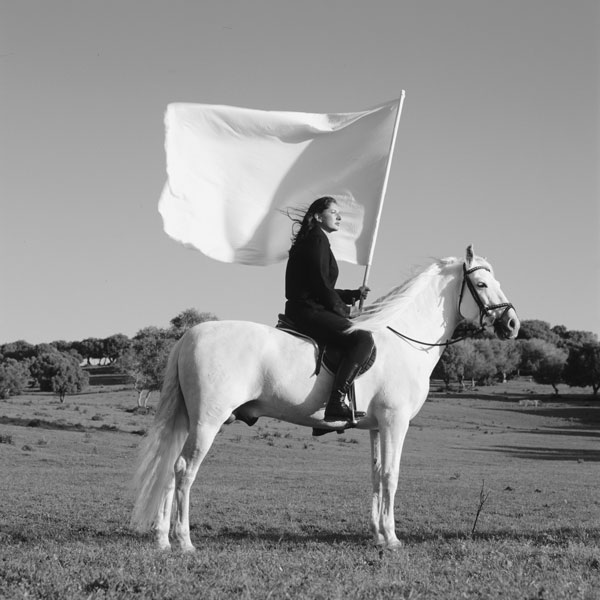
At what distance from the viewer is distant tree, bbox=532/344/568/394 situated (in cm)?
12406

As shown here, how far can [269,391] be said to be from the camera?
9.52 m

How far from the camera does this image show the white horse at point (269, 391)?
9.29 metres

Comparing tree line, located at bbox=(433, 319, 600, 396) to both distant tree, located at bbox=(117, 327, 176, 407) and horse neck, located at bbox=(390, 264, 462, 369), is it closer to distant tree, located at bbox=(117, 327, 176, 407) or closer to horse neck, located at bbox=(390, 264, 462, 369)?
distant tree, located at bbox=(117, 327, 176, 407)

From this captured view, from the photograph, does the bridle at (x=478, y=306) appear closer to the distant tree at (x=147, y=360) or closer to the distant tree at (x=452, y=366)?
the distant tree at (x=147, y=360)

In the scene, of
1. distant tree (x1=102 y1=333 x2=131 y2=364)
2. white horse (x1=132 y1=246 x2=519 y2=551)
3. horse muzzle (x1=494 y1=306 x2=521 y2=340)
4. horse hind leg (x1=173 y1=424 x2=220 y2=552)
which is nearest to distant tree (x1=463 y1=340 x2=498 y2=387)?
distant tree (x1=102 y1=333 x2=131 y2=364)

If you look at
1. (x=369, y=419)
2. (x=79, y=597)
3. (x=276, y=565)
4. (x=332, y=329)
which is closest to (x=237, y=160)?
(x=332, y=329)

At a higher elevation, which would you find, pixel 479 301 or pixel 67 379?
pixel 479 301

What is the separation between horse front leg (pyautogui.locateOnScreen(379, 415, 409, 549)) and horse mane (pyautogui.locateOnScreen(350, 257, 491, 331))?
135 centimetres

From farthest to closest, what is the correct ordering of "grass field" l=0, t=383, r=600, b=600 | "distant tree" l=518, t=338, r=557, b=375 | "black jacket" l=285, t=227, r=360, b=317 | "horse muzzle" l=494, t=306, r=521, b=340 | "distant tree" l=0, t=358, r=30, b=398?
1. "distant tree" l=518, t=338, r=557, b=375
2. "distant tree" l=0, t=358, r=30, b=398
3. "horse muzzle" l=494, t=306, r=521, b=340
4. "black jacket" l=285, t=227, r=360, b=317
5. "grass field" l=0, t=383, r=600, b=600

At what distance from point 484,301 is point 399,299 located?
1.27m

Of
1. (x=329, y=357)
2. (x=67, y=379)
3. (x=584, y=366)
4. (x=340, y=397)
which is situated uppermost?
(x=329, y=357)

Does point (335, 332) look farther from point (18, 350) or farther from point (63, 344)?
point (63, 344)

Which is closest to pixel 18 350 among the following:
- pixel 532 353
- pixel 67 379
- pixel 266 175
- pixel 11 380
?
pixel 11 380

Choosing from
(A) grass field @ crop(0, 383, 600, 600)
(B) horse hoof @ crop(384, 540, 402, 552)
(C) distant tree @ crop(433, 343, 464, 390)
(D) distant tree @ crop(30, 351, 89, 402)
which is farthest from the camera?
(C) distant tree @ crop(433, 343, 464, 390)
